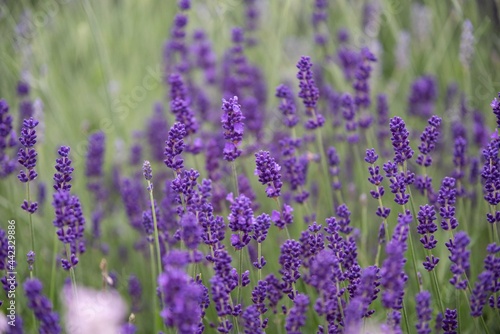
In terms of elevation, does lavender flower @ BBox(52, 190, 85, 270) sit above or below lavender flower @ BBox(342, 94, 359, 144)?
below

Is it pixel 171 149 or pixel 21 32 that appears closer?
pixel 171 149

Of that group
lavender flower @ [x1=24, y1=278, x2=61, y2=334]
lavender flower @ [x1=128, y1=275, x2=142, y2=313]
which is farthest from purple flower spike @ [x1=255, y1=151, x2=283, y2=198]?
lavender flower @ [x1=128, y1=275, x2=142, y2=313]

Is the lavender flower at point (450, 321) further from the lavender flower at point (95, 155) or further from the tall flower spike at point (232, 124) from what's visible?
the lavender flower at point (95, 155)

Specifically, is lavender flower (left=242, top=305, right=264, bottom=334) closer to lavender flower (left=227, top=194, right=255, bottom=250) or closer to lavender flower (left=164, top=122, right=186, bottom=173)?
lavender flower (left=227, top=194, right=255, bottom=250)

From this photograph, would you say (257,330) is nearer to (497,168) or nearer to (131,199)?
(497,168)

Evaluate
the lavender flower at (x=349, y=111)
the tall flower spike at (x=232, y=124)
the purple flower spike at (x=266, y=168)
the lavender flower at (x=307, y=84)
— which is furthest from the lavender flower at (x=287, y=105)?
the purple flower spike at (x=266, y=168)

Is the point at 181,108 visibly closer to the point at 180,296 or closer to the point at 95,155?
the point at 95,155

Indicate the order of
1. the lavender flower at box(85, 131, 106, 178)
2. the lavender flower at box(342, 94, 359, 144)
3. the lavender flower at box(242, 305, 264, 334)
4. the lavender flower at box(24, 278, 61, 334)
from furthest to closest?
the lavender flower at box(85, 131, 106, 178) → the lavender flower at box(342, 94, 359, 144) → the lavender flower at box(242, 305, 264, 334) → the lavender flower at box(24, 278, 61, 334)

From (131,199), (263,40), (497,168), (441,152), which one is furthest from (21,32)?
(497,168)
